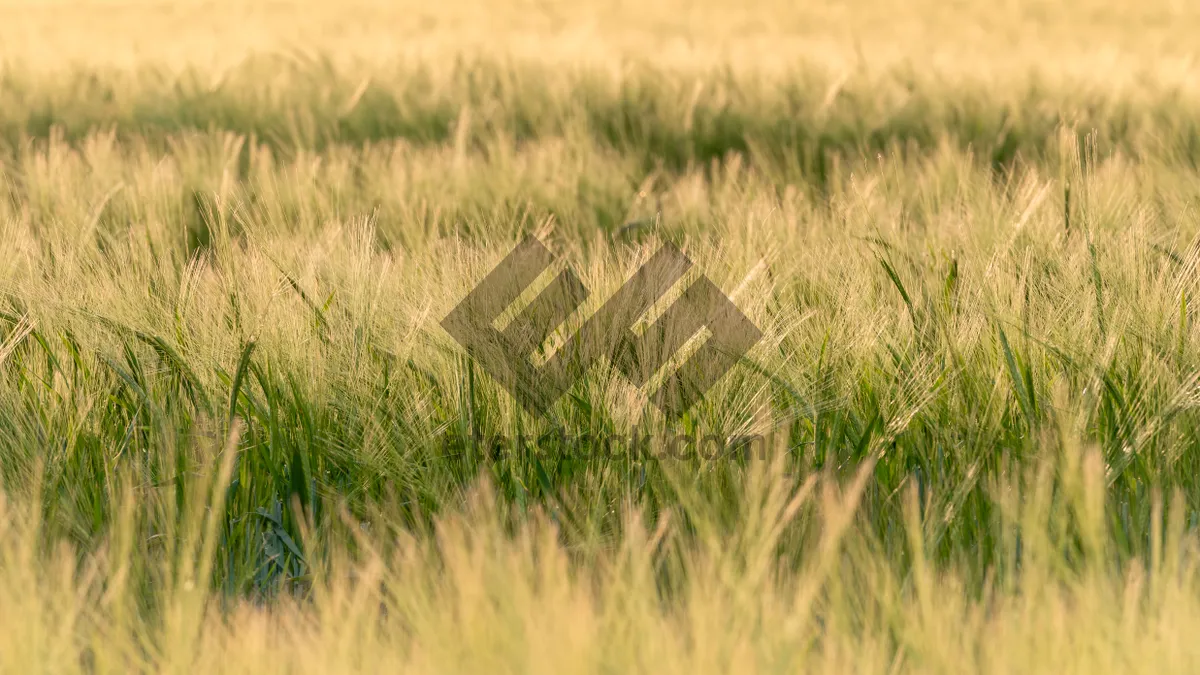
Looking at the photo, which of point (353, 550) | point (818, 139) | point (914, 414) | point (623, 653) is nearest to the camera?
point (623, 653)

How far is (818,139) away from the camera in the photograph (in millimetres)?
3891

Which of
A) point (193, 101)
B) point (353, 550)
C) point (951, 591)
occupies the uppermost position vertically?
point (193, 101)

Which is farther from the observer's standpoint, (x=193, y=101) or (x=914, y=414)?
(x=193, y=101)

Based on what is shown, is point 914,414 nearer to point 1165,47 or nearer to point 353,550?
point 353,550

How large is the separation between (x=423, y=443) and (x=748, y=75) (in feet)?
11.2

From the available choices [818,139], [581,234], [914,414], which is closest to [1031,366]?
[914,414]

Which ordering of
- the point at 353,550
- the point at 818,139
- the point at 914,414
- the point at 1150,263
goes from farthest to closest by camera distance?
the point at 818,139 < the point at 1150,263 < the point at 914,414 < the point at 353,550

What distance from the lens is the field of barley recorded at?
3.05 ft

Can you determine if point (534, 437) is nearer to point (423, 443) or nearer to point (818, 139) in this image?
point (423, 443)

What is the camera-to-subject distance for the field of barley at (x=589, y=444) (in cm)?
93

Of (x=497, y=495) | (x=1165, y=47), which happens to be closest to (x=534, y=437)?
(x=497, y=495)

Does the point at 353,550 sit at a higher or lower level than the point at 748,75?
lower

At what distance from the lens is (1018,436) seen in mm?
1536

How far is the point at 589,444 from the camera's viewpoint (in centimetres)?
147
